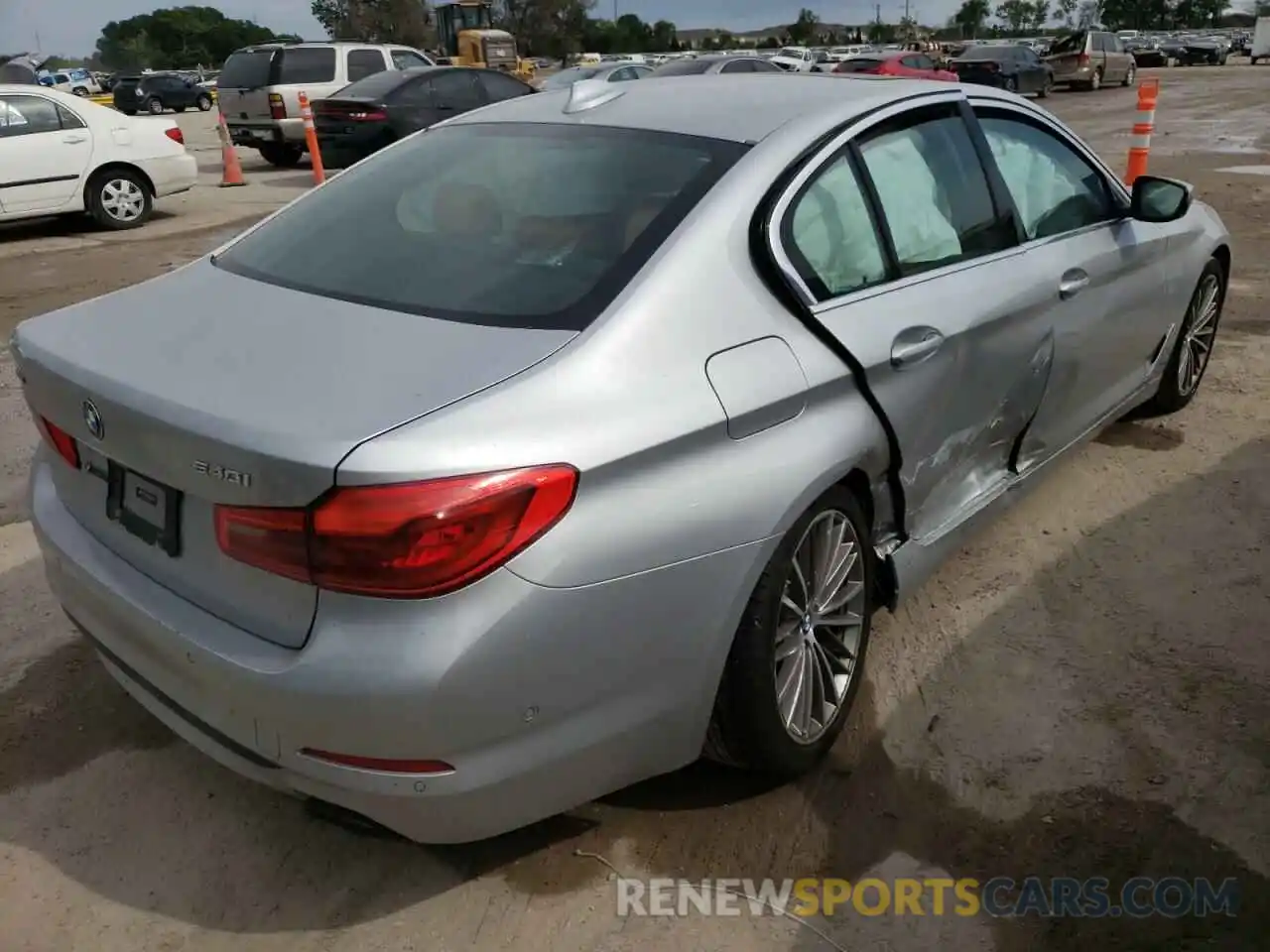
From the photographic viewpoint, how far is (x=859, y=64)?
76.9 feet

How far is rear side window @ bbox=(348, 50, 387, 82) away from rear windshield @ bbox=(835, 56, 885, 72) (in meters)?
9.88

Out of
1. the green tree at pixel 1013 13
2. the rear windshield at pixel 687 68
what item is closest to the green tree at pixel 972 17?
the green tree at pixel 1013 13

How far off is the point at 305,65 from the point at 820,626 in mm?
16855

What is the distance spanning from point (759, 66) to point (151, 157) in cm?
1271

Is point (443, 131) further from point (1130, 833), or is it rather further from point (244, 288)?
point (1130, 833)

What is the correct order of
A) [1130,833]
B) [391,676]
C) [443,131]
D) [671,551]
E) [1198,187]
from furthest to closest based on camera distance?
[1198,187], [443,131], [1130,833], [671,551], [391,676]

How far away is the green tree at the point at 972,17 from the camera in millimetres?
112188

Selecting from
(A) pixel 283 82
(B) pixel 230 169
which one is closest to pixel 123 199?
(B) pixel 230 169

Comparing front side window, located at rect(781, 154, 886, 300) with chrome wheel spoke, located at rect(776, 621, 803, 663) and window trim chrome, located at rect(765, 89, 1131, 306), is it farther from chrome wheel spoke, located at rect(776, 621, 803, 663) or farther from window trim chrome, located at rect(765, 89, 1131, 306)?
chrome wheel spoke, located at rect(776, 621, 803, 663)

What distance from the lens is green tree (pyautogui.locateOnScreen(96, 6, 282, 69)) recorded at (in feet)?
311

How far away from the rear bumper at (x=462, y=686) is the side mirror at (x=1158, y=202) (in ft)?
8.28

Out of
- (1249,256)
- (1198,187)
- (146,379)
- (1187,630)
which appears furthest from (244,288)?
(1198,187)

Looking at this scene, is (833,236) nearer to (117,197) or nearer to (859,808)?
(859,808)

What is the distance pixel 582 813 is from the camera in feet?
8.70
